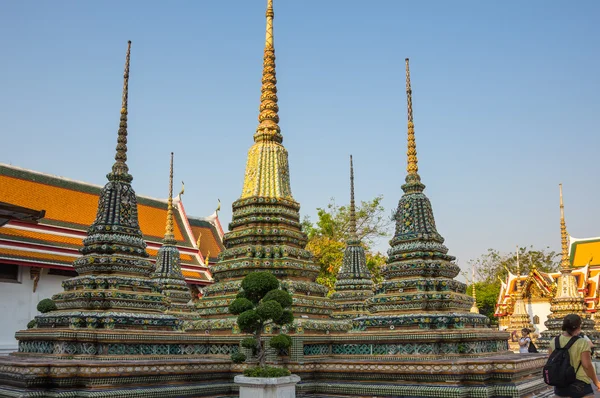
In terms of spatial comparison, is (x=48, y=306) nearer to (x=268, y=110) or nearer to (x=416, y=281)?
(x=268, y=110)

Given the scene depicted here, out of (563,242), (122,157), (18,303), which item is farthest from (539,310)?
(122,157)

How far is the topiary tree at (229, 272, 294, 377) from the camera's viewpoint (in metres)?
7.83

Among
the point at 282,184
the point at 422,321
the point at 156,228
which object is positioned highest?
the point at 156,228

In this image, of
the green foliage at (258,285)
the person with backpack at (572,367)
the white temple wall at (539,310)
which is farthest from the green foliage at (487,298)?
the person with backpack at (572,367)

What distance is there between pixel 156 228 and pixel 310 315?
22127 mm

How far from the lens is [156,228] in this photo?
31281mm

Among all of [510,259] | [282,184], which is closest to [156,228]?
[282,184]

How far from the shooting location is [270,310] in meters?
7.80

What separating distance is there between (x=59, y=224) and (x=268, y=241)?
57.0 ft

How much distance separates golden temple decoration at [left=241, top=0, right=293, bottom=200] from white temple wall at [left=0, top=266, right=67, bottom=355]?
14.9m

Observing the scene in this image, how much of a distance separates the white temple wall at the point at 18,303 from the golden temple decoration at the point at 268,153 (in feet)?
49.0

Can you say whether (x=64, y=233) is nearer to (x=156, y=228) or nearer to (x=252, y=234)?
(x=156, y=228)

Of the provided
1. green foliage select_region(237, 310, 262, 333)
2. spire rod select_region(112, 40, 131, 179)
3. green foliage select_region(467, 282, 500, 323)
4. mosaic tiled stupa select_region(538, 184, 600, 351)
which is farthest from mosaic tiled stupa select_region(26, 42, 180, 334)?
green foliage select_region(467, 282, 500, 323)

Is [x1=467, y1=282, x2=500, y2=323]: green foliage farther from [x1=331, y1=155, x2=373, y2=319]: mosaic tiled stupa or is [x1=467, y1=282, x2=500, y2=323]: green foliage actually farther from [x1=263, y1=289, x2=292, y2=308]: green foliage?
[x1=263, y1=289, x2=292, y2=308]: green foliage
